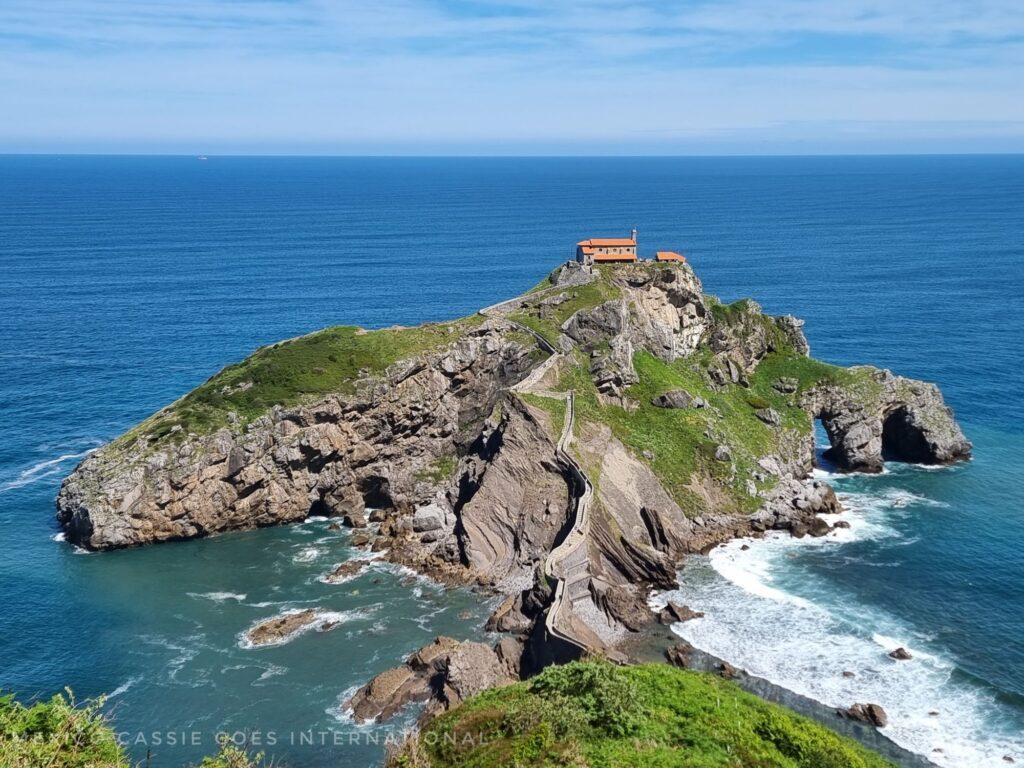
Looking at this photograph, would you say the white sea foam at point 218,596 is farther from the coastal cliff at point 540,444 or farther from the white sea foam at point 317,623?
the coastal cliff at point 540,444

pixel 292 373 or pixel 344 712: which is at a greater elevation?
pixel 292 373

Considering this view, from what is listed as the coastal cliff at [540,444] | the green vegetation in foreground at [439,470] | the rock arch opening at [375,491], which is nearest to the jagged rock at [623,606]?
the coastal cliff at [540,444]

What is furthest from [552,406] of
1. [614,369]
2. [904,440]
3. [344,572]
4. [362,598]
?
[904,440]

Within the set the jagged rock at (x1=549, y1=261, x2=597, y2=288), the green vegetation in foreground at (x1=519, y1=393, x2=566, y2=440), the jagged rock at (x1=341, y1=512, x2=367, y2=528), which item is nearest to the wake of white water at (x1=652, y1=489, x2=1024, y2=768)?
the green vegetation in foreground at (x1=519, y1=393, x2=566, y2=440)

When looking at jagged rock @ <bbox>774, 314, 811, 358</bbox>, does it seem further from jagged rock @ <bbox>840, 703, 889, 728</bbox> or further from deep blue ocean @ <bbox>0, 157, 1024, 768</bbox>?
jagged rock @ <bbox>840, 703, 889, 728</bbox>

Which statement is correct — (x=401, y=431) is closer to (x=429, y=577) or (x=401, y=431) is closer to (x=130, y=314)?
(x=429, y=577)

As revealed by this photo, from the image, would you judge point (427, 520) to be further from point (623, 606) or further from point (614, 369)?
point (614, 369)

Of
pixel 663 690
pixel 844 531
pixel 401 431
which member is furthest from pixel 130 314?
pixel 663 690
